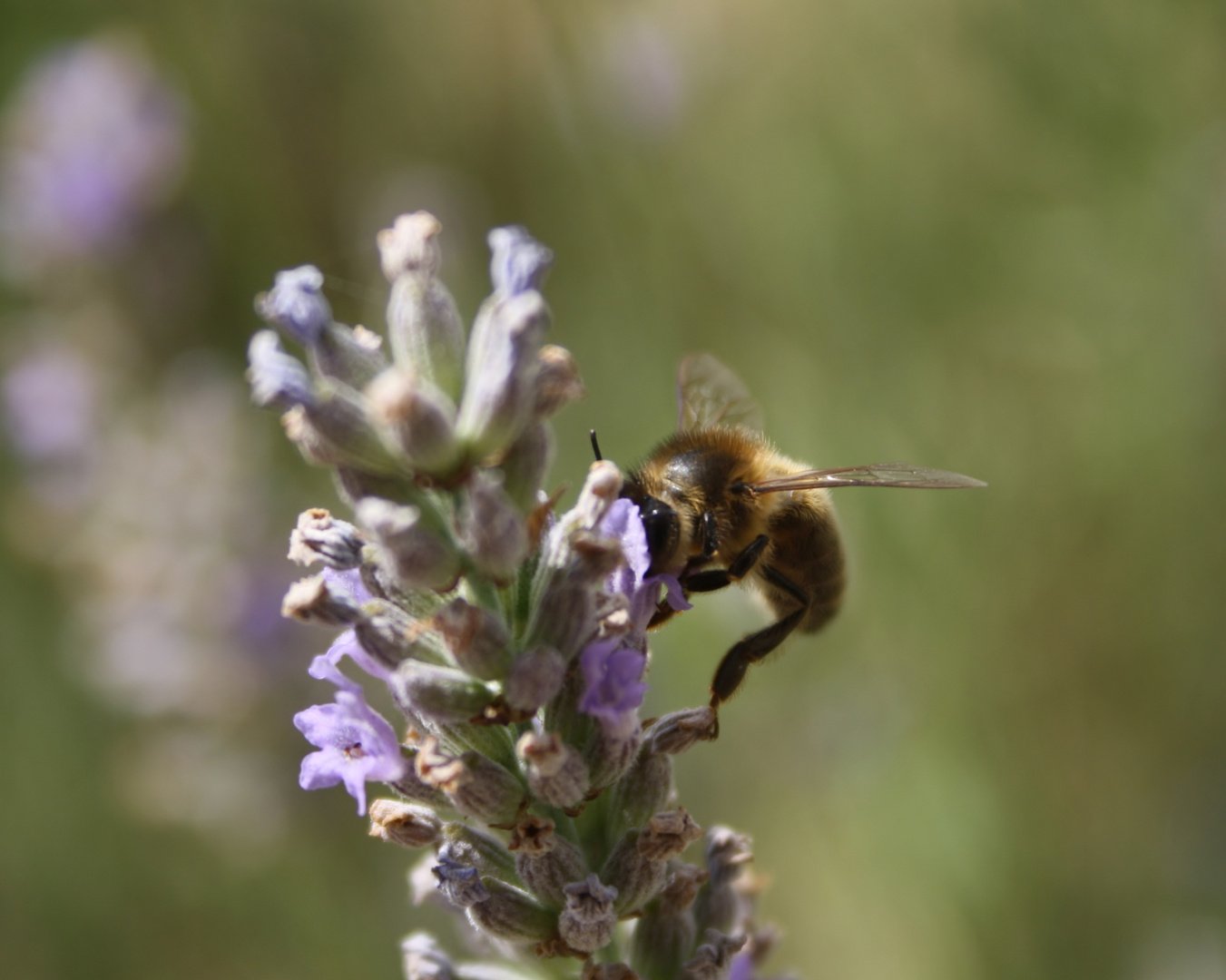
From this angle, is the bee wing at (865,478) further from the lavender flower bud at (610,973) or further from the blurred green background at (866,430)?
the blurred green background at (866,430)

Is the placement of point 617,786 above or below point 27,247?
below

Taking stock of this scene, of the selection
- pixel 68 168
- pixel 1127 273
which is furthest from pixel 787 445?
pixel 68 168

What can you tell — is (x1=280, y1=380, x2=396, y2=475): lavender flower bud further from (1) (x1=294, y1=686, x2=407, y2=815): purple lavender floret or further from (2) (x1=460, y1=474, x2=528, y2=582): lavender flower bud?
(1) (x1=294, y1=686, x2=407, y2=815): purple lavender floret

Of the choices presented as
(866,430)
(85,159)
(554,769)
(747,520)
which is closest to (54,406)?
(85,159)

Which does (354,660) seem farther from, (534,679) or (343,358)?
(343,358)

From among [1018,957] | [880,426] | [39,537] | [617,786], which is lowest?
[617,786]

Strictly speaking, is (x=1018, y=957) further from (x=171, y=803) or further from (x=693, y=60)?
(x=693, y=60)

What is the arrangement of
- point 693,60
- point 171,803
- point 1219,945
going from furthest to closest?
point 693,60 < point 171,803 < point 1219,945

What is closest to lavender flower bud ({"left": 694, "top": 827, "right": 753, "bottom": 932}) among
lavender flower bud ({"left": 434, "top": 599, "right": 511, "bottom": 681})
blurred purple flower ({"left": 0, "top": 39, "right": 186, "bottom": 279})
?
lavender flower bud ({"left": 434, "top": 599, "right": 511, "bottom": 681})

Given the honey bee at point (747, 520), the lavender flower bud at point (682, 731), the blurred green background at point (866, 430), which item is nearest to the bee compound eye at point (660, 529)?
the honey bee at point (747, 520)
